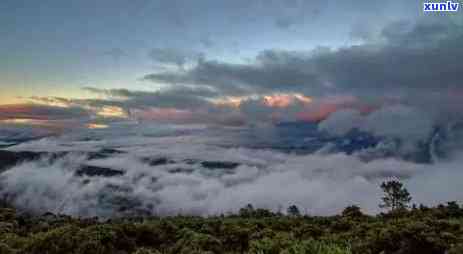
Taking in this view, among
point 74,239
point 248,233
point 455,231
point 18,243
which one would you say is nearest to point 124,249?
point 74,239

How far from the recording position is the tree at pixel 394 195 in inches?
3703

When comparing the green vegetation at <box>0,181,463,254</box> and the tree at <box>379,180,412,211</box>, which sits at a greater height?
the green vegetation at <box>0,181,463,254</box>

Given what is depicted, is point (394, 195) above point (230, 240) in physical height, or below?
below

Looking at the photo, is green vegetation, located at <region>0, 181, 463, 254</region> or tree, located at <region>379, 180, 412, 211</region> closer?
green vegetation, located at <region>0, 181, 463, 254</region>

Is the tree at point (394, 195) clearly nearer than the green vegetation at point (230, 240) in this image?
No

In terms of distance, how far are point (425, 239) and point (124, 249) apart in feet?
64.1

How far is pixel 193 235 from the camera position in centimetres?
3045

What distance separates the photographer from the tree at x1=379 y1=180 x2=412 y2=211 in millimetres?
94062

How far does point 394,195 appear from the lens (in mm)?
94750

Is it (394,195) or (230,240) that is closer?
(230,240)

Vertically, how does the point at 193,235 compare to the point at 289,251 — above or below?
below

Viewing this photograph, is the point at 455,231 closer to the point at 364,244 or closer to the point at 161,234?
the point at 364,244

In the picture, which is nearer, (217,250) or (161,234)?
(217,250)

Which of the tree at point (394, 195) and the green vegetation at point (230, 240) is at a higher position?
the green vegetation at point (230, 240)
